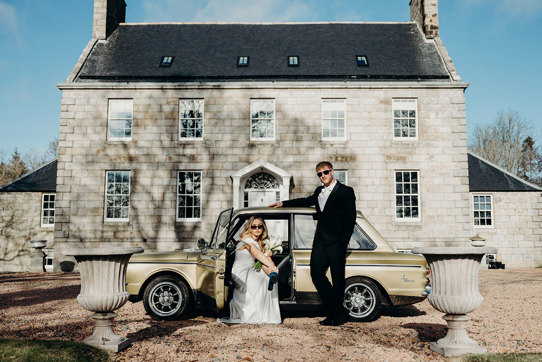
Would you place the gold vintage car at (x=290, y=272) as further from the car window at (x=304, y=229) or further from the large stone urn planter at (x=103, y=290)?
the large stone urn planter at (x=103, y=290)

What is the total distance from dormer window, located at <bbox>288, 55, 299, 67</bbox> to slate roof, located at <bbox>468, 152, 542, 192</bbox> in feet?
34.6

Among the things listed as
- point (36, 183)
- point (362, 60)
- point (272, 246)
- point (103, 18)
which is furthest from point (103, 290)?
point (36, 183)

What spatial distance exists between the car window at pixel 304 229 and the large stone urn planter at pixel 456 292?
2205 millimetres

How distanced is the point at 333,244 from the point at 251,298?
1.50 metres

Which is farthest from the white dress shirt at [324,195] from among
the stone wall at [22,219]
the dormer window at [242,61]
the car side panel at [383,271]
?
the stone wall at [22,219]

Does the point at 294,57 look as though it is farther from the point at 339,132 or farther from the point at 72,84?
the point at 72,84

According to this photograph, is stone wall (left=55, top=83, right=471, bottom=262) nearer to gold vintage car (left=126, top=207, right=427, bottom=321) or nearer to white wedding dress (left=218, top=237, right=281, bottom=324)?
gold vintage car (left=126, top=207, right=427, bottom=321)

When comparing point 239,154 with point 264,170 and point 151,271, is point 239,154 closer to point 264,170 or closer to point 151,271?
point 264,170

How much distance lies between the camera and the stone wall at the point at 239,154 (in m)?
17.4

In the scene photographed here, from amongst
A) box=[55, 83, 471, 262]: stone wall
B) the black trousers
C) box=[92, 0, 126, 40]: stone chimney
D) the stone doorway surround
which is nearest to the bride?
the black trousers

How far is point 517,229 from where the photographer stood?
2144 centimetres

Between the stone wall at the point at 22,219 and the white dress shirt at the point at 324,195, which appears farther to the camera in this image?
the stone wall at the point at 22,219

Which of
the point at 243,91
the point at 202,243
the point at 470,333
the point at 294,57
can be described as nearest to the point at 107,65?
the point at 243,91

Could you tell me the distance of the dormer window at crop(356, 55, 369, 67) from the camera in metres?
19.0
